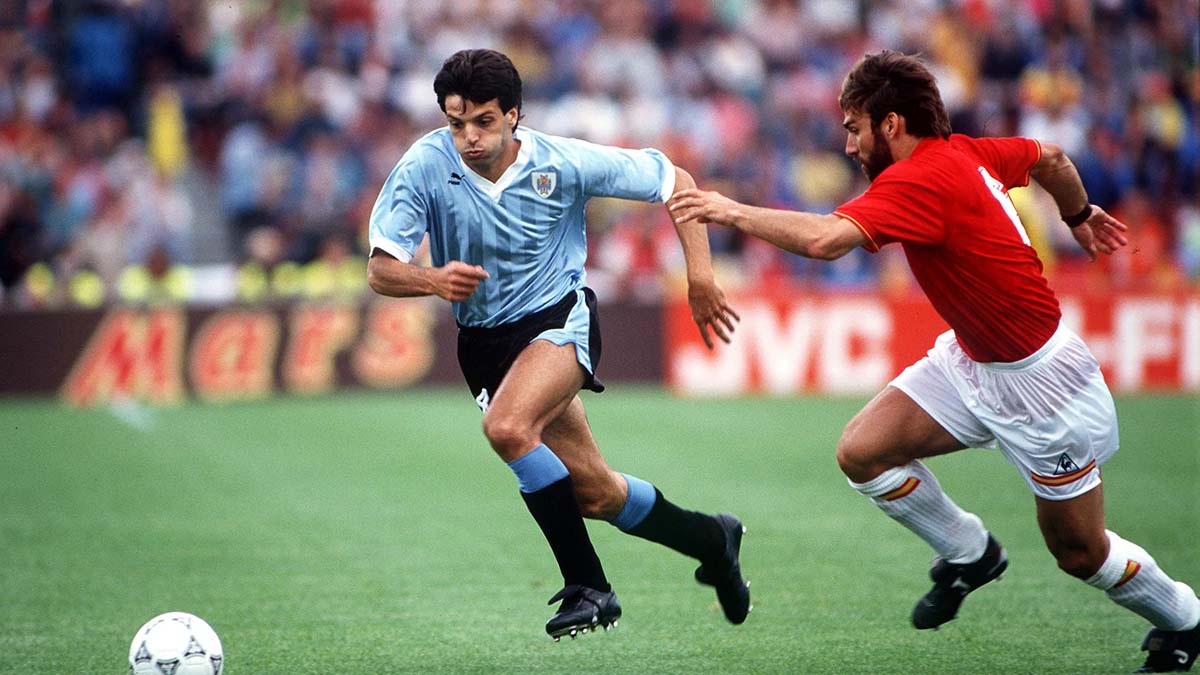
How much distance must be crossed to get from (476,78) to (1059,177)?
2.26m

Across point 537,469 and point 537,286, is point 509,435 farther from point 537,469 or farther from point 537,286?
point 537,286

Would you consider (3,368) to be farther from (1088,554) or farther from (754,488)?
(1088,554)

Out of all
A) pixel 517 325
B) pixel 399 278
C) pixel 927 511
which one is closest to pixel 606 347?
pixel 517 325

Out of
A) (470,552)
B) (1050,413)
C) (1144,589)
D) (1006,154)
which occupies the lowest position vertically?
(470,552)

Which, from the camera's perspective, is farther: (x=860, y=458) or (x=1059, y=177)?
(x=1059, y=177)

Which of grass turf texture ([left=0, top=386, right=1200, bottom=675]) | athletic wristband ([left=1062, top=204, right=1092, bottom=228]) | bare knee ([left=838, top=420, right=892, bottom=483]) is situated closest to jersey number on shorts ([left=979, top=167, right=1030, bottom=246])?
athletic wristband ([left=1062, top=204, right=1092, bottom=228])

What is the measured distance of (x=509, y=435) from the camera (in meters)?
5.52

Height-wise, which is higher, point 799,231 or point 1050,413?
point 799,231

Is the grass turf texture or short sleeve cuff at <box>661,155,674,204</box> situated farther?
short sleeve cuff at <box>661,155,674,204</box>

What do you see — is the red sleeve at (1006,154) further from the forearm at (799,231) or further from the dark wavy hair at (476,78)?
the dark wavy hair at (476,78)

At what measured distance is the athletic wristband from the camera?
6.13 metres

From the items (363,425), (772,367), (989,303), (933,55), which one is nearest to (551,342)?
(989,303)

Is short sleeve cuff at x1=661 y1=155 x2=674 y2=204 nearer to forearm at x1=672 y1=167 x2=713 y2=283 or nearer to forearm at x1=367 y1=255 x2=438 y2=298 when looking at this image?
forearm at x1=672 y1=167 x2=713 y2=283

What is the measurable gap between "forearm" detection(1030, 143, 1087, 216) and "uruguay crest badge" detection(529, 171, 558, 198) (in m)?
1.82
